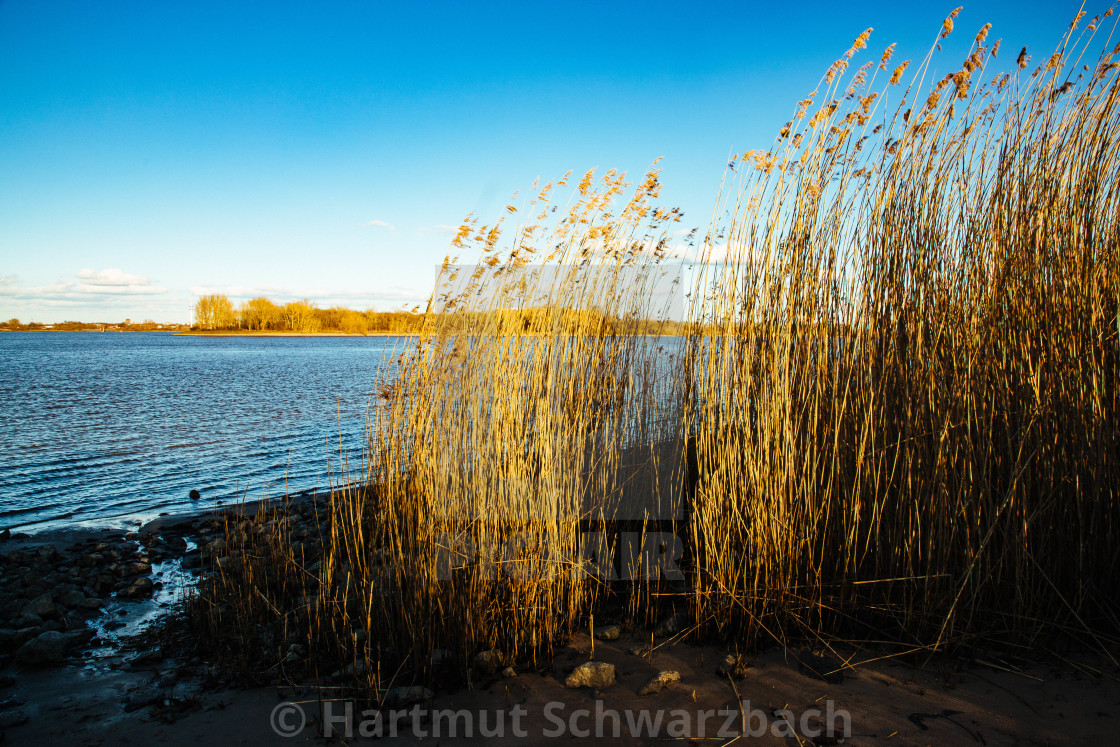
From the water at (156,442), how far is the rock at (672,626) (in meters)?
1.97

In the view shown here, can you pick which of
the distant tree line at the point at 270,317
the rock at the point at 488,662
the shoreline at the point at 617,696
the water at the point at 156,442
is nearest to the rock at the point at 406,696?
the shoreline at the point at 617,696

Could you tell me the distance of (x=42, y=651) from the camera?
296 centimetres

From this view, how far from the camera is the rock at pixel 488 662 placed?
250cm

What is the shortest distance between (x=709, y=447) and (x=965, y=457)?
1028 mm

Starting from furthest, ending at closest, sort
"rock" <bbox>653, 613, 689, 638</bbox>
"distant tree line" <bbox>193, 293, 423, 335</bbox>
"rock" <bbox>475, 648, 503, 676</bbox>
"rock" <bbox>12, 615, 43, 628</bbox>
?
"distant tree line" <bbox>193, 293, 423, 335</bbox> → "rock" <bbox>12, 615, 43, 628</bbox> → "rock" <bbox>653, 613, 689, 638</bbox> → "rock" <bbox>475, 648, 503, 676</bbox>

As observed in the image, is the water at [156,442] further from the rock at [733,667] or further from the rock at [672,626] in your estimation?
the rock at [733,667]

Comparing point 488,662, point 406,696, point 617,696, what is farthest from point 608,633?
point 406,696

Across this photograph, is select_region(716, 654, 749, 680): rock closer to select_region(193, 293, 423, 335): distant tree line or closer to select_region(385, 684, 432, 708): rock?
select_region(385, 684, 432, 708): rock

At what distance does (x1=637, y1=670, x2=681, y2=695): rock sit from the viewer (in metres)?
2.27

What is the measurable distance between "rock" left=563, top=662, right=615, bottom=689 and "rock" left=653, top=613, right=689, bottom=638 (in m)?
0.42

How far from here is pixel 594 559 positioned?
127 inches

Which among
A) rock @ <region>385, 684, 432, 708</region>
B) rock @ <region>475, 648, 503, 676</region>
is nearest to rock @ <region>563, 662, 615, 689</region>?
rock @ <region>475, 648, 503, 676</region>

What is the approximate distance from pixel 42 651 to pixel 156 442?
8.12 meters

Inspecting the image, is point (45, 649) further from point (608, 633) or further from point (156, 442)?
point (156, 442)
